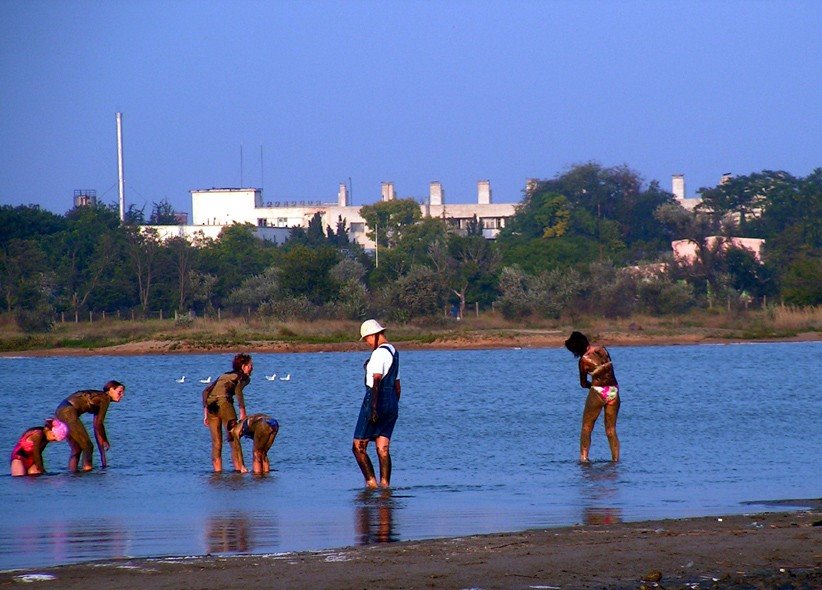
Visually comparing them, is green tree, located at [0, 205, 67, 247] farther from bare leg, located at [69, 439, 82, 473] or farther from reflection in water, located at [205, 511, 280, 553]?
reflection in water, located at [205, 511, 280, 553]

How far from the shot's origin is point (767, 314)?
214 ft

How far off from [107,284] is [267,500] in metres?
65.8

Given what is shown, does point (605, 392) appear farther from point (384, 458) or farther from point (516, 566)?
point (516, 566)

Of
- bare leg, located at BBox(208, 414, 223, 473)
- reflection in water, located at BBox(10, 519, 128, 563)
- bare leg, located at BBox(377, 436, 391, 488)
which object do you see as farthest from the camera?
bare leg, located at BBox(208, 414, 223, 473)

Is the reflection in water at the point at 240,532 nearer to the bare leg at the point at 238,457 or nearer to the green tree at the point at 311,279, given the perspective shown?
the bare leg at the point at 238,457

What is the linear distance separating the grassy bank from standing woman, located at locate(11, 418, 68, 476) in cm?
Answer: 4496

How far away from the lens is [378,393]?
41.8 feet

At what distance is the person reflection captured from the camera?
383 inches

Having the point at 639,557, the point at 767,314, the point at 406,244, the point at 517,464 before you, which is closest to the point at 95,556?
the point at 639,557

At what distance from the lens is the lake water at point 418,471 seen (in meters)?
10.8

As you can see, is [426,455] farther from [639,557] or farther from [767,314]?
[767,314]

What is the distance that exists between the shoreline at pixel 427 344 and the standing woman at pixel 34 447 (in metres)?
45.2

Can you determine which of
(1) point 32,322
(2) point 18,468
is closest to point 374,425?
(2) point 18,468

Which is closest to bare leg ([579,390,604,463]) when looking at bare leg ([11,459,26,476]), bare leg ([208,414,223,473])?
bare leg ([208,414,223,473])
